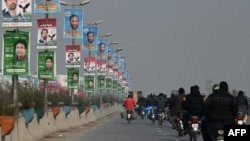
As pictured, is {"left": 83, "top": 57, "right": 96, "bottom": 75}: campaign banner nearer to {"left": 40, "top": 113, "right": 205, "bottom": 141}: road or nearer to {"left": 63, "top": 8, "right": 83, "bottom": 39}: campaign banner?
{"left": 63, "top": 8, "right": 83, "bottom": 39}: campaign banner

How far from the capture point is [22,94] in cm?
3256

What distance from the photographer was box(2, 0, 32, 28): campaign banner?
89.7 feet

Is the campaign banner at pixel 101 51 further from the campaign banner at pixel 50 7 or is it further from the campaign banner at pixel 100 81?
the campaign banner at pixel 50 7

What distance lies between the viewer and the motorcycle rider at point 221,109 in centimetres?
1902

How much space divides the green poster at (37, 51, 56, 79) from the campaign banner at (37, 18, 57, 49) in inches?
21.6

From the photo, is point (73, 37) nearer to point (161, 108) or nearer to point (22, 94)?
point (161, 108)

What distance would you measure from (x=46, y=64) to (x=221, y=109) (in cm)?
2015

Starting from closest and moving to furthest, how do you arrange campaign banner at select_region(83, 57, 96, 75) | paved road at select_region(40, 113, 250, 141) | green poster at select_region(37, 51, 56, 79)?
paved road at select_region(40, 113, 250, 141) < green poster at select_region(37, 51, 56, 79) < campaign banner at select_region(83, 57, 96, 75)

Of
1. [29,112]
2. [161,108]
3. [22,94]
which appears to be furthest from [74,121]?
[29,112]

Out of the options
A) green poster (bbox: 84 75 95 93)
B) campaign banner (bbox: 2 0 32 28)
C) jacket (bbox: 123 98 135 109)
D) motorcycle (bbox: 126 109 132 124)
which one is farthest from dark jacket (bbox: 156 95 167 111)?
campaign banner (bbox: 2 0 32 28)

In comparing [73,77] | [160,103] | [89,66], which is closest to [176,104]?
[160,103]

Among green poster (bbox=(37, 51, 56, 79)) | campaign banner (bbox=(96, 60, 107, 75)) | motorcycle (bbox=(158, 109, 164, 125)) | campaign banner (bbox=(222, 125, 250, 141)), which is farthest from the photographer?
campaign banner (bbox=(96, 60, 107, 75))

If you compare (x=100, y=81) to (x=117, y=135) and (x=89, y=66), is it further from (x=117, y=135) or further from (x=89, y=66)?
(x=117, y=135)

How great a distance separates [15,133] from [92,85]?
1691 inches
